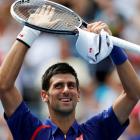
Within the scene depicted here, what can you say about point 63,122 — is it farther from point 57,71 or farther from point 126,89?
point 126,89

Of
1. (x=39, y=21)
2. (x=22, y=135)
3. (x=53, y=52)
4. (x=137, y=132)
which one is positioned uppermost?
(x=39, y=21)

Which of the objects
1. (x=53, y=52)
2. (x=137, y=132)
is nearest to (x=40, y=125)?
(x=137, y=132)

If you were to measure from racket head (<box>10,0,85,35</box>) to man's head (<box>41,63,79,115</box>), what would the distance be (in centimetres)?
37

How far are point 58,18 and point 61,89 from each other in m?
0.56

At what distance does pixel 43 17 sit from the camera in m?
5.06

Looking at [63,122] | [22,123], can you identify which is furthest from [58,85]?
[22,123]

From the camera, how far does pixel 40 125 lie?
529cm

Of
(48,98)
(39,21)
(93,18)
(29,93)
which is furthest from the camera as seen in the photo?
(93,18)

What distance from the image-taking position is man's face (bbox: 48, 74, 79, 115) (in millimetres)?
5207

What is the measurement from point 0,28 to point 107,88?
1584 millimetres

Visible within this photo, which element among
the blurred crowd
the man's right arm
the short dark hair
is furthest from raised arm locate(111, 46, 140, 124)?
the blurred crowd

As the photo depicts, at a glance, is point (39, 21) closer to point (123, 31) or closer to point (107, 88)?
point (107, 88)

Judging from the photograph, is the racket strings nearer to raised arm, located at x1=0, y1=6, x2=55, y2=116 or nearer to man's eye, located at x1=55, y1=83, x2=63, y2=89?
raised arm, located at x1=0, y1=6, x2=55, y2=116

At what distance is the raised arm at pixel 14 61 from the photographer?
5.02 m
